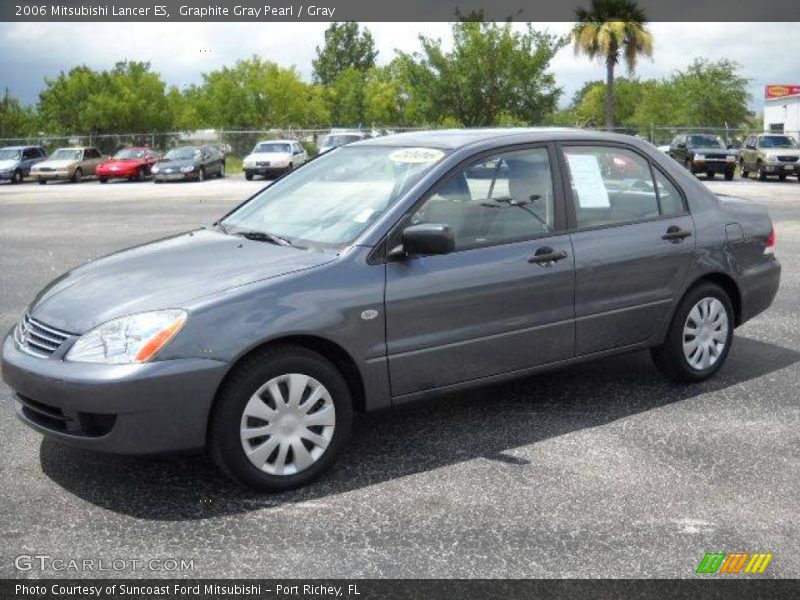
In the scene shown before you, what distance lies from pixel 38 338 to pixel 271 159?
107ft

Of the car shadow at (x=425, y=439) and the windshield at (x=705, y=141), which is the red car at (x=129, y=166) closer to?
the windshield at (x=705, y=141)

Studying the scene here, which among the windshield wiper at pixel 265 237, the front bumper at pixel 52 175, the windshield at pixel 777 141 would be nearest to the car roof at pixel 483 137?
the windshield wiper at pixel 265 237

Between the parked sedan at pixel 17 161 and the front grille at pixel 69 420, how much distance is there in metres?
36.4

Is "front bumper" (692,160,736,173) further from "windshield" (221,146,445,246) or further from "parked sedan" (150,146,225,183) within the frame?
"windshield" (221,146,445,246)

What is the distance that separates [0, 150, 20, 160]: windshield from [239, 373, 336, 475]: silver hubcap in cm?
3759

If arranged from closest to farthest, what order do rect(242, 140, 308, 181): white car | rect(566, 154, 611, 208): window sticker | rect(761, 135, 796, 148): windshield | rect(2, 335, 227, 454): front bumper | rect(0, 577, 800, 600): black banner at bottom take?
rect(0, 577, 800, 600): black banner at bottom < rect(2, 335, 227, 454): front bumper < rect(566, 154, 611, 208): window sticker < rect(761, 135, 796, 148): windshield < rect(242, 140, 308, 181): white car

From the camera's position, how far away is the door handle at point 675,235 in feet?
18.4

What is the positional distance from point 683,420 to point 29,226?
1472 centimetres

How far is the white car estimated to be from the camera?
36344mm

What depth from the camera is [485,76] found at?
50.2 meters

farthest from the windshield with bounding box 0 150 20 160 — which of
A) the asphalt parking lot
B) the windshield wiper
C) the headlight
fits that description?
the headlight

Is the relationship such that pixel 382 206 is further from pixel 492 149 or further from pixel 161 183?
pixel 161 183

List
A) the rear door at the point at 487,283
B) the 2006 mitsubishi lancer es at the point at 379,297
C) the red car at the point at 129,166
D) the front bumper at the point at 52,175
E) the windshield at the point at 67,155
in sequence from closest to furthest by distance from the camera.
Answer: the 2006 mitsubishi lancer es at the point at 379,297
the rear door at the point at 487,283
the front bumper at the point at 52,175
the red car at the point at 129,166
the windshield at the point at 67,155

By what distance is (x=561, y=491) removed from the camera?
13.9 ft
